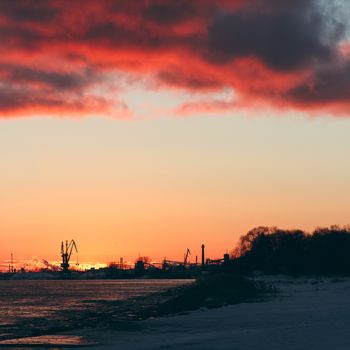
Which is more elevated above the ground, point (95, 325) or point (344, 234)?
point (344, 234)

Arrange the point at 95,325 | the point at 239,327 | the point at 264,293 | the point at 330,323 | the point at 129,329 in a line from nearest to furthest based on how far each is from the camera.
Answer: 1. the point at 330,323
2. the point at 239,327
3. the point at 129,329
4. the point at 95,325
5. the point at 264,293

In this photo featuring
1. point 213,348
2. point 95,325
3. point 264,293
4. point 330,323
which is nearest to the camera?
point 213,348

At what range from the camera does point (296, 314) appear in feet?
Result: 137

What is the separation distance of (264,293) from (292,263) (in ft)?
369

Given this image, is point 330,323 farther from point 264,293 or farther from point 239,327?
point 264,293

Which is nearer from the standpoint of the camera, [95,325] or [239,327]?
[239,327]

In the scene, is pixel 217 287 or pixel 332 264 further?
pixel 332 264

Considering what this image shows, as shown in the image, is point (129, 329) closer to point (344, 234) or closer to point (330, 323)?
point (330, 323)

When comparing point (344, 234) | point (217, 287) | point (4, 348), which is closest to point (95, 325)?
point (4, 348)

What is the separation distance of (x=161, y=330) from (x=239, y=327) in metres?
4.58

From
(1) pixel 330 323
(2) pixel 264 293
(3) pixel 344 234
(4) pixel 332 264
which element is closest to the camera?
(1) pixel 330 323

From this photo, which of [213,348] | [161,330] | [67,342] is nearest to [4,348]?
[67,342]

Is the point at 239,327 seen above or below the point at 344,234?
below

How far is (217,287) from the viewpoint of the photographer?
78938 mm
